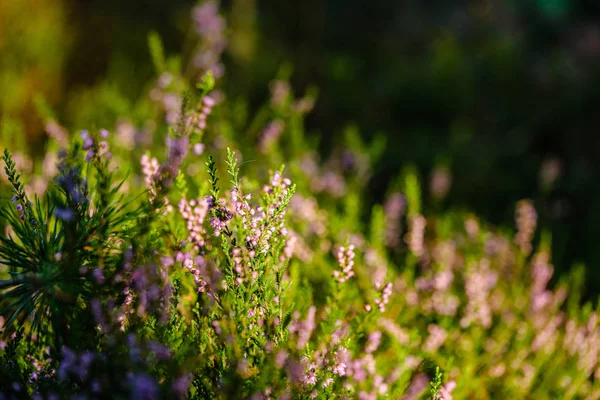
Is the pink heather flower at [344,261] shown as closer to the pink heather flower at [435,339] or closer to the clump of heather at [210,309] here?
the clump of heather at [210,309]

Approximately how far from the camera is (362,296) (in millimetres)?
2398

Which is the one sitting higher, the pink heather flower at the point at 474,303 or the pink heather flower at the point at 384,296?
the pink heather flower at the point at 474,303

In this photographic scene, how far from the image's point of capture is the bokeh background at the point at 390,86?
4.03 m

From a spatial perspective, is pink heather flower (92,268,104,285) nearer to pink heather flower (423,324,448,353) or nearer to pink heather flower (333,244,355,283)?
pink heather flower (333,244,355,283)

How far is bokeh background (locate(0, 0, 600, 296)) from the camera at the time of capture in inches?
159

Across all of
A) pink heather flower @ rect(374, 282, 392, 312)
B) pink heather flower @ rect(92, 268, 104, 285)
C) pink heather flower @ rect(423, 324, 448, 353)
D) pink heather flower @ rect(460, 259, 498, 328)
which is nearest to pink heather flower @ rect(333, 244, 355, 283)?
pink heather flower @ rect(374, 282, 392, 312)

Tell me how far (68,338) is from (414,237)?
176 centimetres

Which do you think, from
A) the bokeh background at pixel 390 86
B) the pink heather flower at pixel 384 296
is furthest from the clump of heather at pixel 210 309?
the bokeh background at pixel 390 86

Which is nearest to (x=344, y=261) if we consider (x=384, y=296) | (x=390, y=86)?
(x=384, y=296)

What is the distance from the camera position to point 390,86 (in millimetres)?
6242

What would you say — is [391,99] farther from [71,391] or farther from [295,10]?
[71,391]

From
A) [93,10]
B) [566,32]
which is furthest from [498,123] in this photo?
[566,32]

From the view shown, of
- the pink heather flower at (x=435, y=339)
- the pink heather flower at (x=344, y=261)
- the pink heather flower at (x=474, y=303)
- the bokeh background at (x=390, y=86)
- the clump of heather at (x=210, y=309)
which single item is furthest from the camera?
the bokeh background at (x=390, y=86)

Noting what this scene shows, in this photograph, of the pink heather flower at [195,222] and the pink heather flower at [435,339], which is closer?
the pink heather flower at [195,222]
